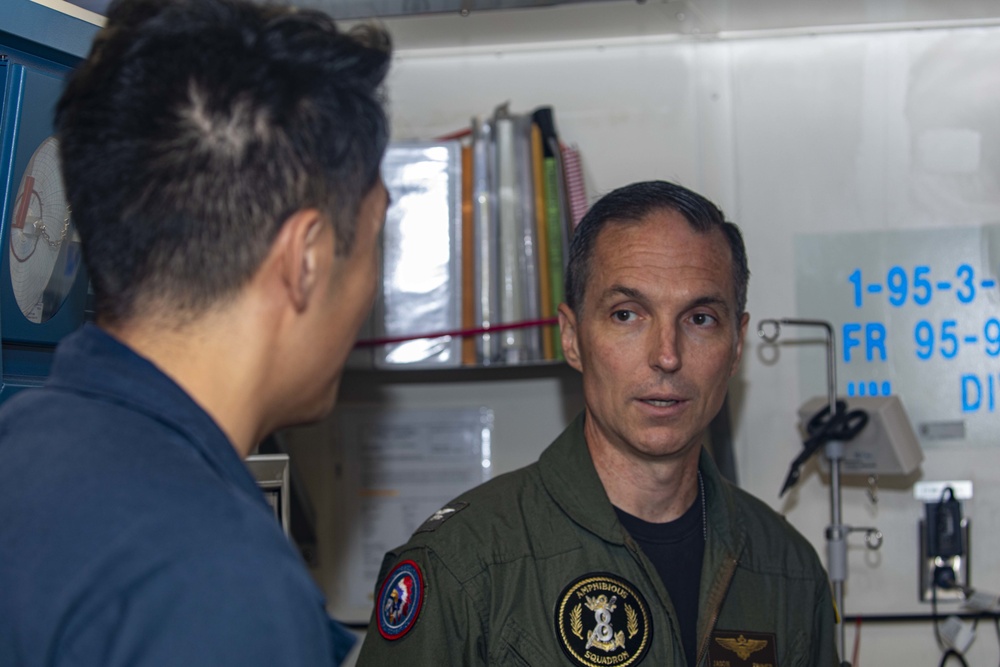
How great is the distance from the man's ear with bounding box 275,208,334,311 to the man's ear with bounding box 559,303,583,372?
955mm

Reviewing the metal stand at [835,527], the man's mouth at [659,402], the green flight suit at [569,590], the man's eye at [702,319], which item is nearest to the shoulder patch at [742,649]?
the green flight suit at [569,590]

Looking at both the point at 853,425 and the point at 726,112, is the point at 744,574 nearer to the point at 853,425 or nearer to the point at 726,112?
the point at 853,425

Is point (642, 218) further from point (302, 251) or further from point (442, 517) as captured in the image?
point (302, 251)

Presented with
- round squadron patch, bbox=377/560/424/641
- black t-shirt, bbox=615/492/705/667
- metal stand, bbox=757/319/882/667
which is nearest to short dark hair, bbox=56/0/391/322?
round squadron patch, bbox=377/560/424/641

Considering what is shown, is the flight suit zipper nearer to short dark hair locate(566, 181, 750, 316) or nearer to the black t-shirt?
the black t-shirt

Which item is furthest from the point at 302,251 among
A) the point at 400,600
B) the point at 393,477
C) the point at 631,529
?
the point at 393,477

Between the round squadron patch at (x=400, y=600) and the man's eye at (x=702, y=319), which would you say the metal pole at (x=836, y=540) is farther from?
the round squadron patch at (x=400, y=600)

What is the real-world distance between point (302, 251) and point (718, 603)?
984 mm

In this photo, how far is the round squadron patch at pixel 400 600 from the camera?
1387mm

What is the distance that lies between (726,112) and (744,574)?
1.21 m

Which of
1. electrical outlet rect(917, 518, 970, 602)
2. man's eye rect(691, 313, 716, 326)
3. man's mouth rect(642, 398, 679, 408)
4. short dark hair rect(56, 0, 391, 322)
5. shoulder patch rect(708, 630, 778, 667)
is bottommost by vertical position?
electrical outlet rect(917, 518, 970, 602)

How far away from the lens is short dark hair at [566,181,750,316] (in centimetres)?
161

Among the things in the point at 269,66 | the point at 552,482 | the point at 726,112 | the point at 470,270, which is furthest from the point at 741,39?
the point at 269,66

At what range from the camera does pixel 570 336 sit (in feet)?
5.46
